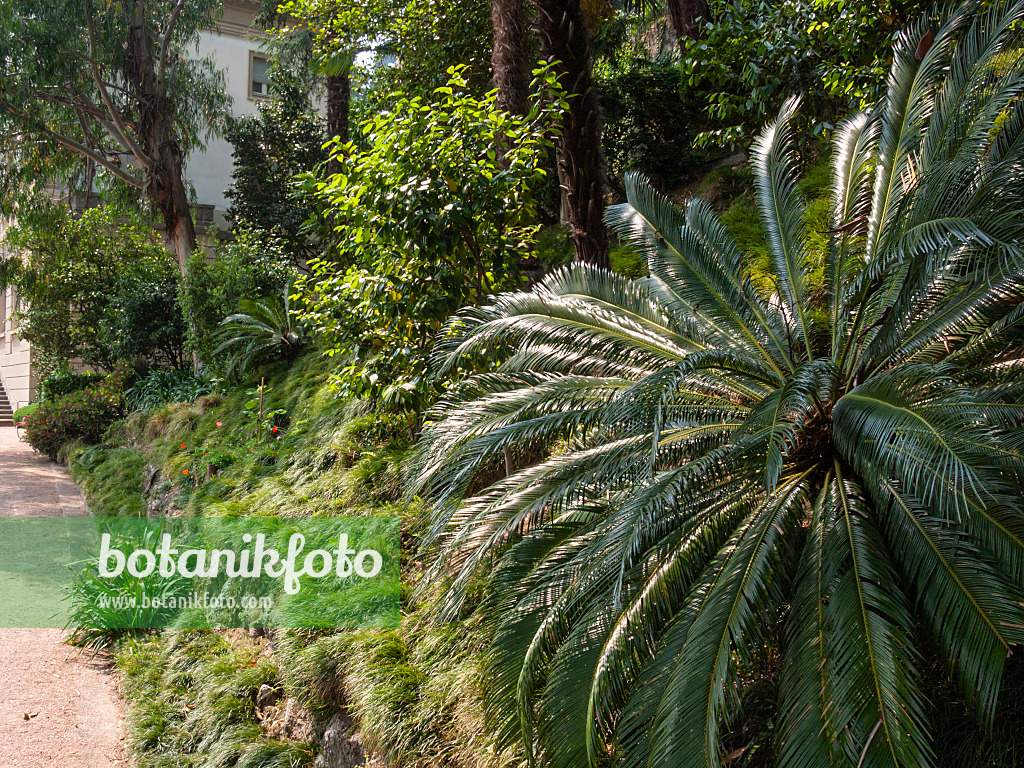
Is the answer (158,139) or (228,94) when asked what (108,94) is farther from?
(228,94)

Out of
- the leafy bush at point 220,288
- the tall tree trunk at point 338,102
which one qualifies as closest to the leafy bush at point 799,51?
the leafy bush at point 220,288

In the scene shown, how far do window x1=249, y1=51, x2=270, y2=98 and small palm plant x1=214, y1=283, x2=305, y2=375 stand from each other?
15.5 m

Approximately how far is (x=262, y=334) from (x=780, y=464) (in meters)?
11.6

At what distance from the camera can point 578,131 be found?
5875 mm

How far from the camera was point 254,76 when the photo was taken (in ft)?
84.0

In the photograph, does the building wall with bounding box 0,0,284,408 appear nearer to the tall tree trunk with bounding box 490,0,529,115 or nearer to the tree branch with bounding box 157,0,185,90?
the tree branch with bounding box 157,0,185,90

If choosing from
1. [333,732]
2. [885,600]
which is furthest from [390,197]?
[885,600]

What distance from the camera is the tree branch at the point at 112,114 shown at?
1467 cm

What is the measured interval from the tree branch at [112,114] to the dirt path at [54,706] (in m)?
11.1

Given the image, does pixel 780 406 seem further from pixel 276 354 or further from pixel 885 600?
pixel 276 354

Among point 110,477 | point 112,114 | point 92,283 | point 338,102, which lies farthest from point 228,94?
point 110,477

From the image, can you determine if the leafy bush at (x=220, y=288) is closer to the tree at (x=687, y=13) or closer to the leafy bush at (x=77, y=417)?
the leafy bush at (x=77, y=417)

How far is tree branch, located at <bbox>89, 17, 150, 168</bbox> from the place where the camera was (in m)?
14.7

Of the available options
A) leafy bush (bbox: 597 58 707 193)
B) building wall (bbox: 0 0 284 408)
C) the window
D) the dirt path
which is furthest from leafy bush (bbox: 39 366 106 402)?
leafy bush (bbox: 597 58 707 193)
